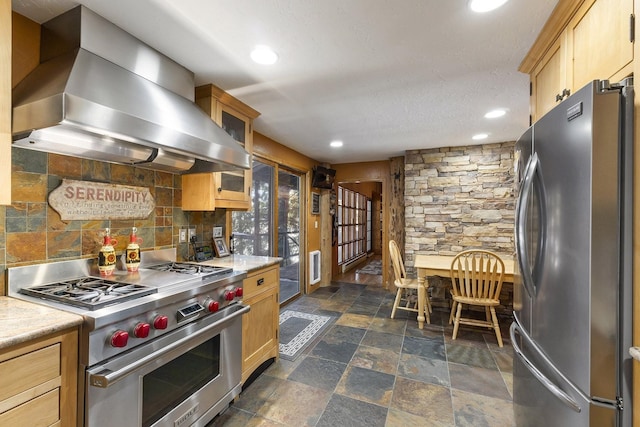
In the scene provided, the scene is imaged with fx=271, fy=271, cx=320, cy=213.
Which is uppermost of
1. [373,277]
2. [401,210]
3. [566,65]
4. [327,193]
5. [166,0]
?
[166,0]

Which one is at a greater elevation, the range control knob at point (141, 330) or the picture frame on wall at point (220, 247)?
the picture frame on wall at point (220, 247)

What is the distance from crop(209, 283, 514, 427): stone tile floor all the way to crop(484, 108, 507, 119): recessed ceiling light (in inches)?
90.8

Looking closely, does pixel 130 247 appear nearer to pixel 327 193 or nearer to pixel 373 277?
pixel 327 193

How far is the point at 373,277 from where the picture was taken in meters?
5.68

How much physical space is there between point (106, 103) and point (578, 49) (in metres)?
2.14

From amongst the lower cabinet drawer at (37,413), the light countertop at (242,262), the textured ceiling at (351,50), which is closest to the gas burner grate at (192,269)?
the light countertop at (242,262)

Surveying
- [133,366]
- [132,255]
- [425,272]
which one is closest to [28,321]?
[133,366]

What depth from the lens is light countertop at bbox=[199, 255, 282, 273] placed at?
200 centimetres

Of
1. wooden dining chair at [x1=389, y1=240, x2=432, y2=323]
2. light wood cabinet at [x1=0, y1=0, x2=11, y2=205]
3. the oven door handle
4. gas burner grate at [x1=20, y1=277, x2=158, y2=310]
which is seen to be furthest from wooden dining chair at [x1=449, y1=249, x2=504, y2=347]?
light wood cabinet at [x1=0, y1=0, x2=11, y2=205]

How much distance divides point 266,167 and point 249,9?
244 cm

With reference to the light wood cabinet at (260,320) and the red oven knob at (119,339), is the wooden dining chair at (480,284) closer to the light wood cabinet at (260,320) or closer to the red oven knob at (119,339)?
the light wood cabinet at (260,320)

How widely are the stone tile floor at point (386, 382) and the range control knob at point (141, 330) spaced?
0.94m

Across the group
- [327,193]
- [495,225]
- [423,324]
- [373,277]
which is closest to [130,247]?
[423,324]

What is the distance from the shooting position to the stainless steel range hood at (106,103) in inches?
42.4
